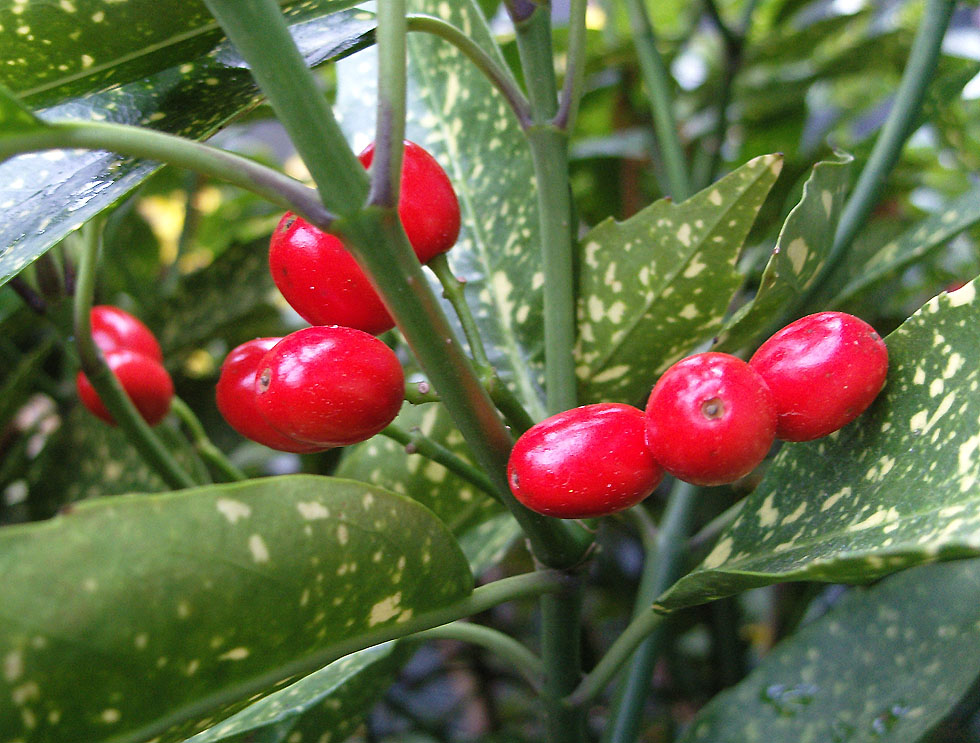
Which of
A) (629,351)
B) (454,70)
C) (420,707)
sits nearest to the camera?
(629,351)

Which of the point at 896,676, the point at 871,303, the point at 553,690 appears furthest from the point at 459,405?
the point at 871,303

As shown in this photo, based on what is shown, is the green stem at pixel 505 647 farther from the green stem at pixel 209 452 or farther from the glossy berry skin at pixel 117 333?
the glossy berry skin at pixel 117 333

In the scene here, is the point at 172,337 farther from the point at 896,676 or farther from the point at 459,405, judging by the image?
the point at 896,676

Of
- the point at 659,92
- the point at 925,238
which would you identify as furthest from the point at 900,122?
the point at 659,92

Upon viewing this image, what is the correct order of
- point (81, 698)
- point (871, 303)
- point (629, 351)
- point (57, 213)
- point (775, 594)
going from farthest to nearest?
1. point (775, 594)
2. point (871, 303)
3. point (629, 351)
4. point (57, 213)
5. point (81, 698)

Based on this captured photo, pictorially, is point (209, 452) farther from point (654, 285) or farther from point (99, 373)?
point (654, 285)

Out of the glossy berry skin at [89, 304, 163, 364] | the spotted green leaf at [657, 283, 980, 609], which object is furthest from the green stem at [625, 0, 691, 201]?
the glossy berry skin at [89, 304, 163, 364]

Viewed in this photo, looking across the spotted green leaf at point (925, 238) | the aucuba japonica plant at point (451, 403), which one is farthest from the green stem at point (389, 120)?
the spotted green leaf at point (925, 238)
